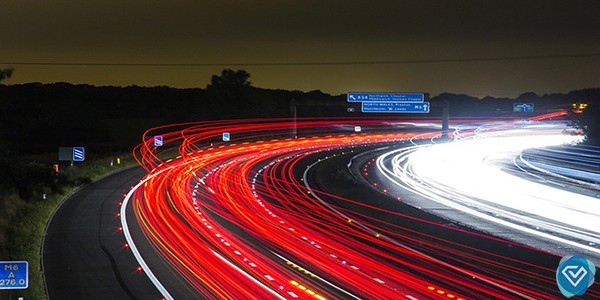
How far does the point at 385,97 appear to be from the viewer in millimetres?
72125

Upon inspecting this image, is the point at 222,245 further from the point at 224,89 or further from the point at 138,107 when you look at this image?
the point at 138,107

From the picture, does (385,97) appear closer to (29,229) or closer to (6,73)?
(29,229)

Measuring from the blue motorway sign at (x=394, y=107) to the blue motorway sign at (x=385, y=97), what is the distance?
14.7 inches

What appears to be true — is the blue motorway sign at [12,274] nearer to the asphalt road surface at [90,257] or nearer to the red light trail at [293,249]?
the asphalt road surface at [90,257]

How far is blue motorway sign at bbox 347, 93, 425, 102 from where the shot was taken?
71938 mm

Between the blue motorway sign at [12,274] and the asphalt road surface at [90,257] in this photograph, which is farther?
the asphalt road surface at [90,257]

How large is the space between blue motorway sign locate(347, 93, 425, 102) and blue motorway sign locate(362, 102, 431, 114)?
1.22ft

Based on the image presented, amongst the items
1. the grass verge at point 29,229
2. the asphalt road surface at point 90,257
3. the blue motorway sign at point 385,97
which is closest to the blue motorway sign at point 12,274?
the grass verge at point 29,229

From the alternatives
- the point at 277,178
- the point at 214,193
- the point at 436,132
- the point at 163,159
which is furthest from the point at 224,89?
the point at 214,193

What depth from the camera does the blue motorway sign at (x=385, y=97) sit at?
71.9m

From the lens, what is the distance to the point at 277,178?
45406mm

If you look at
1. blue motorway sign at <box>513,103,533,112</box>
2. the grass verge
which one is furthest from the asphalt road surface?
blue motorway sign at <box>513,103,533,112</box>

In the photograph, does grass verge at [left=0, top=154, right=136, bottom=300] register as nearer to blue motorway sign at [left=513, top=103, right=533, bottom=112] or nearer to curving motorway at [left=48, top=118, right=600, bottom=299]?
curving motorway at [left=48, top=118, right=600, bottom=299]

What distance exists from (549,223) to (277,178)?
20.7 metres
